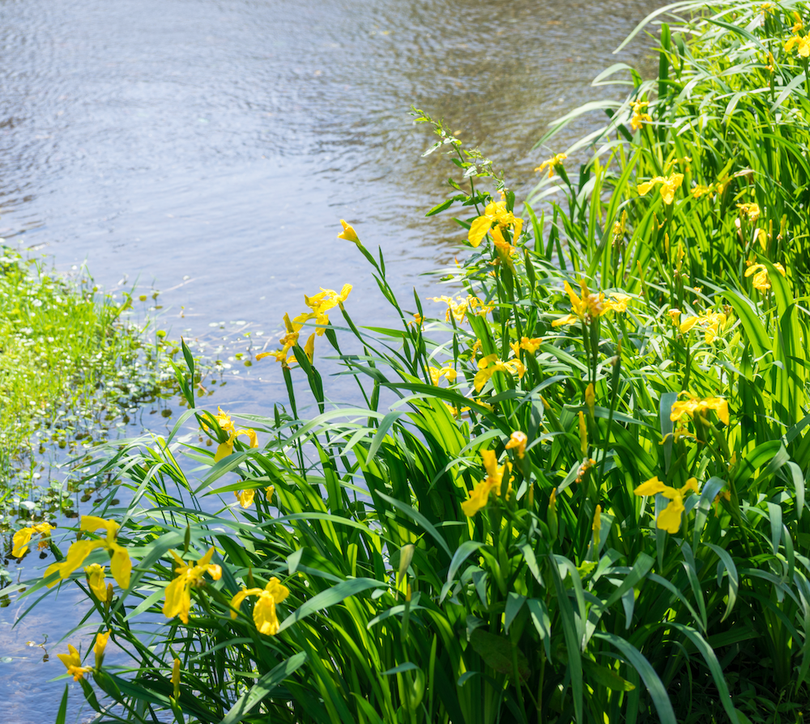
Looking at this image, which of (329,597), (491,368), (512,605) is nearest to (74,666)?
(329,597)

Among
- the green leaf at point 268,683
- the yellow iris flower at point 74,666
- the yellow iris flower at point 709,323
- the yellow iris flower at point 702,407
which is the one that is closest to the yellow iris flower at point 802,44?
the yellow iris flower at point 709,323

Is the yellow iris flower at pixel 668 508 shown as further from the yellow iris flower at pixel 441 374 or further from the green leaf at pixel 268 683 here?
the yellow iris flower at pixel 441 374

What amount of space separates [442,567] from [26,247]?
3.64m

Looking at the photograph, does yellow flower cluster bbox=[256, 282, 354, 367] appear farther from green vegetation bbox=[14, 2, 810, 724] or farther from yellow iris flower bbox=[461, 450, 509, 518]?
yellow iris flower bbox=[461, 450, 509, 518]

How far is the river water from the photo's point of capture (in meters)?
3.88

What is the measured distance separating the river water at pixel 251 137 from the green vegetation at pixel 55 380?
245 mm

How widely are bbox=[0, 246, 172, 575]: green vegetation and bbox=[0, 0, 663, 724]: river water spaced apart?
245 millimetres

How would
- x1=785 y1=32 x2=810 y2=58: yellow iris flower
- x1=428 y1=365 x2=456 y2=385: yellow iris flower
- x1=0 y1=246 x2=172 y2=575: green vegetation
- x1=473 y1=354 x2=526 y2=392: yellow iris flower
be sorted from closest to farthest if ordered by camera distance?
x1=473 y1=354 x2=526 y2=392: yellow iris flower → x1=428 y1=365 x2=456 y2=385: yellow iris flower → x1=785 y1=32 x2=810 y2=58: yellow iris flower → x1=0 y1=246 x2=172 y2=575: green vegetation

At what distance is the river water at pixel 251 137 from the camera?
3877 mm

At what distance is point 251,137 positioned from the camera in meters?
5.57

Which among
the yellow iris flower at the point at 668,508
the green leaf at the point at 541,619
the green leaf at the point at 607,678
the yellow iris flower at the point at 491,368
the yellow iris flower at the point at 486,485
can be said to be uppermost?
the yellow iris flower at the point at 491,368

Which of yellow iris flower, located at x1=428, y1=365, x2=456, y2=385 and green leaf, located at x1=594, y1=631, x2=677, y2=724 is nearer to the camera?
green leaf, located at x1=594, y1=631, x2=677, y2=724

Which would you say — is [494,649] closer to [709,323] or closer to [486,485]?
[486,485]

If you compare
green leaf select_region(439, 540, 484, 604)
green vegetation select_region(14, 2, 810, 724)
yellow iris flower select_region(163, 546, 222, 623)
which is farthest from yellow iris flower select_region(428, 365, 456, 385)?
yellow iris flower select_region(163, 546, 222, 623)
